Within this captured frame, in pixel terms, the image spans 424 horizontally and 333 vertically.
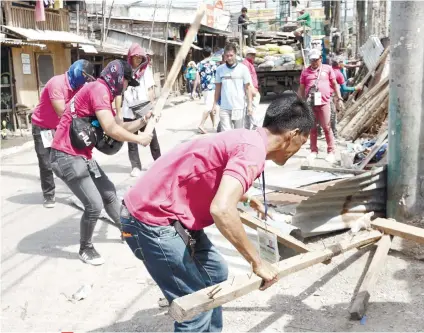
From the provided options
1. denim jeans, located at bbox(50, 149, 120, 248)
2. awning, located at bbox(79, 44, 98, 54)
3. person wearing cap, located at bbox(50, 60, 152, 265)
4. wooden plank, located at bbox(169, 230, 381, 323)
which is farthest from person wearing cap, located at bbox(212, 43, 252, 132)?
awning, located at bbox(79, 44, 98, 54)

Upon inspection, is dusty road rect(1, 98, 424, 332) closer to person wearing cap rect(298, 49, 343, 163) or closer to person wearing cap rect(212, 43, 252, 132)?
person wearing cap rect(212, 43, 252, 132)

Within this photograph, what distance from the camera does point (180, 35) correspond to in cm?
2655

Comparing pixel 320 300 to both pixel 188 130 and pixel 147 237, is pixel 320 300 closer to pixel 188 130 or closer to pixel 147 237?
pixel 147 237

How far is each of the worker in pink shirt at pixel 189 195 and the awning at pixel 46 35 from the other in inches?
465

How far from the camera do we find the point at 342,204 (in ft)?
15.8

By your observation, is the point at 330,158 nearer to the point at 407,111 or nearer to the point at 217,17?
the point at 407,111

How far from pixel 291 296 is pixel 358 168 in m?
3.71

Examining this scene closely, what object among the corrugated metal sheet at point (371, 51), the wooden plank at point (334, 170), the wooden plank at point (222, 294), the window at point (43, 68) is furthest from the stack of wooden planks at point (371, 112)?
the window at point (43, 68)

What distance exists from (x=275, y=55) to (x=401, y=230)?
15.3 metres

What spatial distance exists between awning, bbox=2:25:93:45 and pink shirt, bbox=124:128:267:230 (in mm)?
11794

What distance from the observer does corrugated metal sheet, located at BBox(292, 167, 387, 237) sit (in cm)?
462

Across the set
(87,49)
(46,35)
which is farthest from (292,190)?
(87,49)

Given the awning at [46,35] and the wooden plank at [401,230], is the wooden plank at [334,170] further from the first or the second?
the awning at [46,35]

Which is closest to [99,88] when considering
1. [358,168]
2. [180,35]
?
[358,168]
